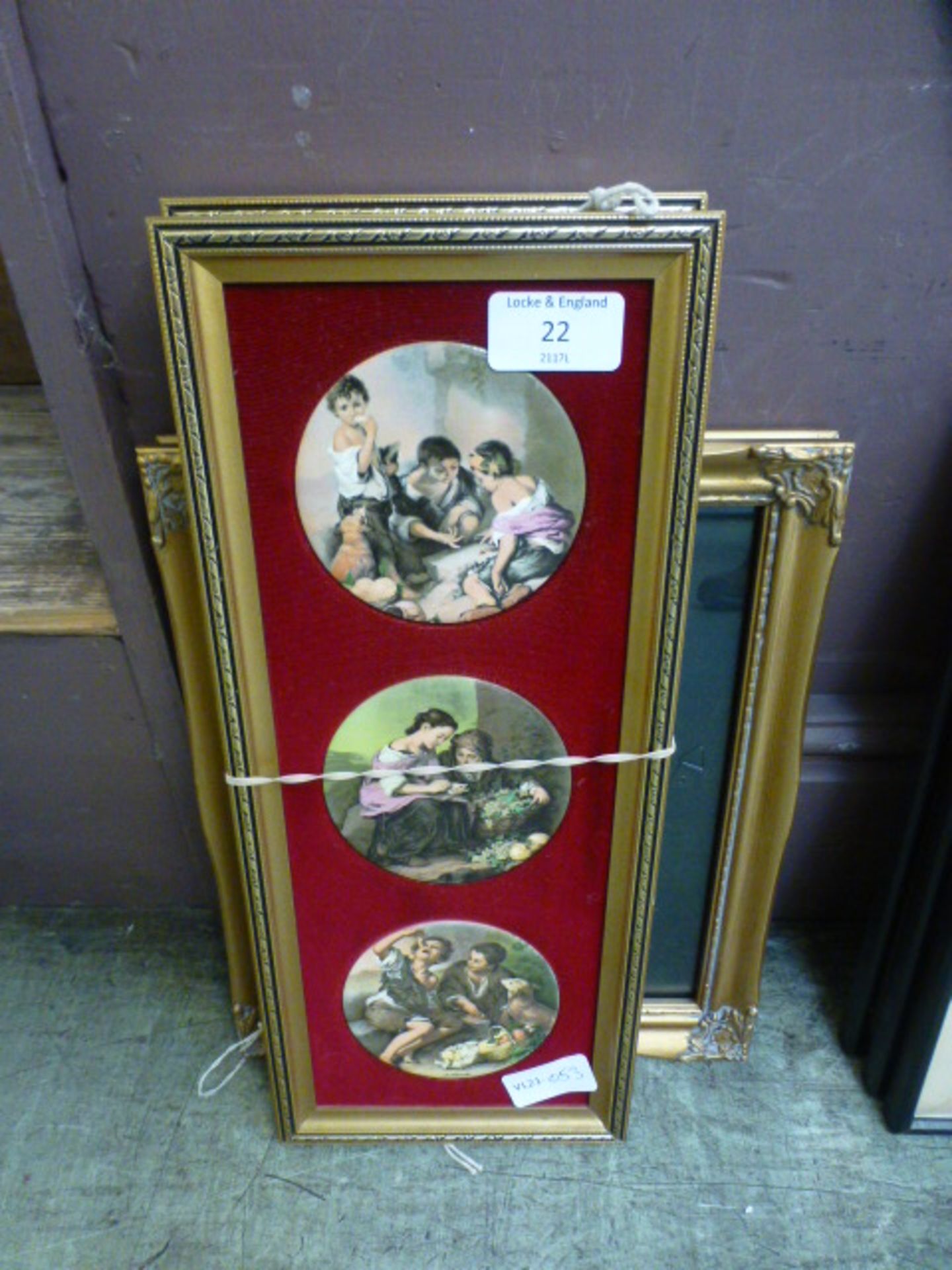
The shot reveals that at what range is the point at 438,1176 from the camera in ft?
3.40

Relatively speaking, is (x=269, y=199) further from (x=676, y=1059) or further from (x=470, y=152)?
(x=676, y=1059)

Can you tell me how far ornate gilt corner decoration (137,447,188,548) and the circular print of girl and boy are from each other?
241 mm

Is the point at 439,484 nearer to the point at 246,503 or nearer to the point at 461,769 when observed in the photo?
the point at 246,503

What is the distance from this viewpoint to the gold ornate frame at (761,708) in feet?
2.92

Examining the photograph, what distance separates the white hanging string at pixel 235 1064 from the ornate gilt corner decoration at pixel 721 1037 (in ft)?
1.65

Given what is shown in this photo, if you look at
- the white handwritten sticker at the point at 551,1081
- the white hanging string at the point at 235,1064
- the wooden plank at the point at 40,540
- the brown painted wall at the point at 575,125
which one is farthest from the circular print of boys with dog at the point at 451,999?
the brown painted wall at the point at 575,125

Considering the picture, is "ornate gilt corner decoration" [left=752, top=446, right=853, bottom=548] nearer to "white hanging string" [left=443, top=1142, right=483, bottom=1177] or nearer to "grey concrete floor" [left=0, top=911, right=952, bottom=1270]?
"grey concrete floor" [left=0, top=911, right=952, bottom=1270]

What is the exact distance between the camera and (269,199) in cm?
77

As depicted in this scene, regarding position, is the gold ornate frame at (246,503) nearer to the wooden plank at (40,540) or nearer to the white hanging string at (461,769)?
the white hanging string at (461,769)

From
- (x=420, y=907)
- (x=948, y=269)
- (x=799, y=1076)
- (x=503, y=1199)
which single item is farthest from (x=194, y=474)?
(x=799, y=1076)

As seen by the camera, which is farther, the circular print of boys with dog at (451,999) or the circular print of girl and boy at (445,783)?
the circular print of boys with dog at (451,999)

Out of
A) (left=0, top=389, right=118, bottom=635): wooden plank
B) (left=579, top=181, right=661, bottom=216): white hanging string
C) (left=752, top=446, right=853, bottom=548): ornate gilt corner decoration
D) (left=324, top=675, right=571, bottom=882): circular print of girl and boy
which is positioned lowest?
(left=324, top=675, right=571, bottom=882): circular print of girl and boy

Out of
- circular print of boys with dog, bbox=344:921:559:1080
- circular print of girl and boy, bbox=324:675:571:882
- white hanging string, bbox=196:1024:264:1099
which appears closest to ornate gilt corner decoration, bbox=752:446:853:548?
circular print of girl and boy, bbox=324:675:571:882

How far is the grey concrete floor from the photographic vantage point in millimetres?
973
